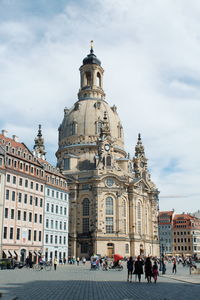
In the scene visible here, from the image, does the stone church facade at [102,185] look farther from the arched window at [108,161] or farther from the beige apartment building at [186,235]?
the beige apartment building at [186,235]

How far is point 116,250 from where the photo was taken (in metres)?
96.4

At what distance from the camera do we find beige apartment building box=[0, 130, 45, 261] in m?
63.0

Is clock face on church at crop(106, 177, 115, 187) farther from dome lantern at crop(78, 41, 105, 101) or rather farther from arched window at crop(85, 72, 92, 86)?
arched window at crop(85, 72, 92, 86)

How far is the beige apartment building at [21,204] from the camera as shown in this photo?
63.0m

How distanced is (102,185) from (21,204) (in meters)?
36.8

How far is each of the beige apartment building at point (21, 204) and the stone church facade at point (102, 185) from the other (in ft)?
93.0

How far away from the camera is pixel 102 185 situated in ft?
329

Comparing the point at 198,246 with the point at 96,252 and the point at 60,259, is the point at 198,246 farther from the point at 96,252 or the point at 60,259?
the point at 60,259

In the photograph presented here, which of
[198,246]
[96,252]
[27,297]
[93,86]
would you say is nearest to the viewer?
[27,297]

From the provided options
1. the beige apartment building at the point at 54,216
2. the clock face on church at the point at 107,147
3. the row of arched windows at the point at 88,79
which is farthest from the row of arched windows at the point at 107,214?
the row of arched windows at the point at 88,79

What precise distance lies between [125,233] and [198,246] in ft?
190

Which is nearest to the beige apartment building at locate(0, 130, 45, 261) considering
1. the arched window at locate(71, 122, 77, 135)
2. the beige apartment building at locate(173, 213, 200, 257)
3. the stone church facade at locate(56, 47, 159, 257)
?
the stone church facade at locate(56, 47, 159, 257)

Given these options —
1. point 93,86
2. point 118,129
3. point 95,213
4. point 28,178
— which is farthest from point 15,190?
point 93,86

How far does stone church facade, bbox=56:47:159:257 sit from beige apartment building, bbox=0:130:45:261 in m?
28.4
